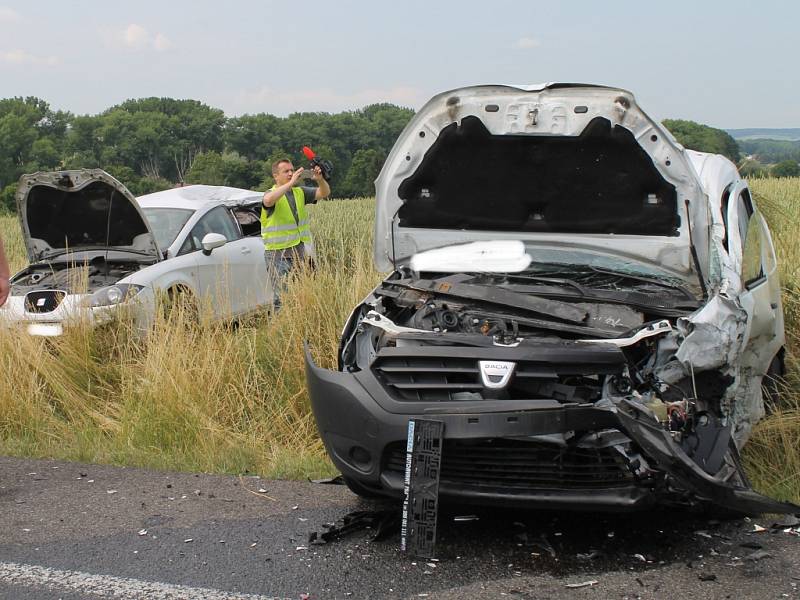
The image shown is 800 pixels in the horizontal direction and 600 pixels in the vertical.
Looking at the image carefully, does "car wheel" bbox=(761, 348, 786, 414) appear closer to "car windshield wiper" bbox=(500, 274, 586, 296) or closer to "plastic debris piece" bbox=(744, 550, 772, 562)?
"car windshield wiper" bbox=(500, 274, 586, 296)

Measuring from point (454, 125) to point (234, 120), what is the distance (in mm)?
29805

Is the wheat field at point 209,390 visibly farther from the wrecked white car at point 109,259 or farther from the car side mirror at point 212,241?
the car side mirror at point 212,241

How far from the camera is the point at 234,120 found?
34156 millimetres

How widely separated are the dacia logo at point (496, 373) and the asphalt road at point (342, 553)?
0.78m

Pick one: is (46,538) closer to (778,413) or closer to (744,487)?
(744,487)

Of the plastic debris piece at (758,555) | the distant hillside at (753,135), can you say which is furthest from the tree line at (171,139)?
the plastic debris piece at (758,555)

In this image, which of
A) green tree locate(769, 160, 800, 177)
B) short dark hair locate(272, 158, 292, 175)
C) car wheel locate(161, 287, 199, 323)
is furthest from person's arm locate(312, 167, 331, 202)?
green tree locate(769, 160, 800, 177)

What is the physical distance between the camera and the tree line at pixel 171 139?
Answer: 28.5 metres

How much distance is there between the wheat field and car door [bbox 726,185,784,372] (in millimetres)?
578

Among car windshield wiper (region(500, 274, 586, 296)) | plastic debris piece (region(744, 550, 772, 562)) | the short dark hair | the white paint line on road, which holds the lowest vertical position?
the white paint line on road

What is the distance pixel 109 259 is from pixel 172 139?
80.4 feet

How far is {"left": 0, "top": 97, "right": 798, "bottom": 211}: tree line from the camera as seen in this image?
2809 centimetres

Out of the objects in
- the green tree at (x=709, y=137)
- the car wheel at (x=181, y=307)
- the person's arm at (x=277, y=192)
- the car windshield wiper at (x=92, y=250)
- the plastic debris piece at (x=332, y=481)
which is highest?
the green tree at (x=709, y=137)

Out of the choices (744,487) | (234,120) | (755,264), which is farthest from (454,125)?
(234,120)
